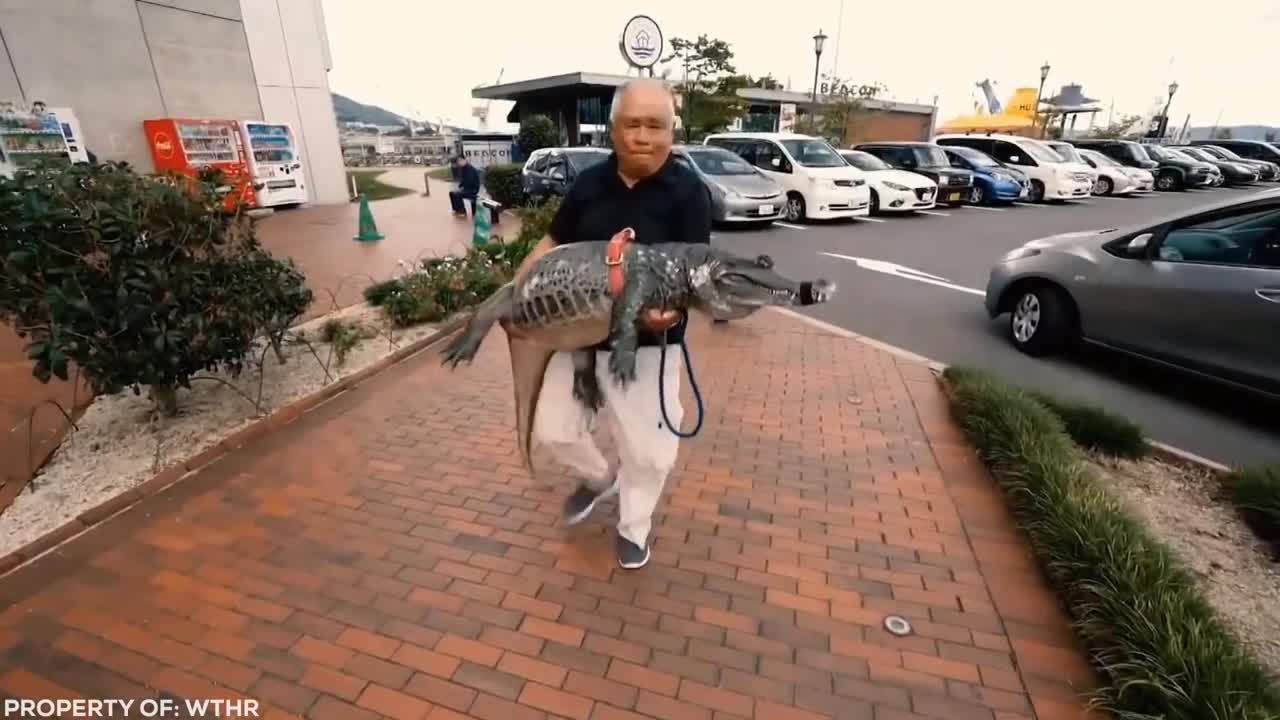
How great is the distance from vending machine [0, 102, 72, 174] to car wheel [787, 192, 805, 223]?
11.6 metres

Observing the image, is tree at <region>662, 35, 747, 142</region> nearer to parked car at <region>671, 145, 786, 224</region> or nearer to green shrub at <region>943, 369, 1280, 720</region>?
parked car at <region>671, 145, 786, 224</region>

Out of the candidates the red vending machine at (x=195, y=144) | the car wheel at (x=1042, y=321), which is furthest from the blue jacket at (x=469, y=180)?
the car wheel at (x=1042, y=321)

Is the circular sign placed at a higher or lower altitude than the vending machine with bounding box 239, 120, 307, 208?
higher

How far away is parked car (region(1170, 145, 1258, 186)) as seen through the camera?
2025 cm

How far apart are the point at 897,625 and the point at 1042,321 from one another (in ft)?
12.7

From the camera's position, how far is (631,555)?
255cm

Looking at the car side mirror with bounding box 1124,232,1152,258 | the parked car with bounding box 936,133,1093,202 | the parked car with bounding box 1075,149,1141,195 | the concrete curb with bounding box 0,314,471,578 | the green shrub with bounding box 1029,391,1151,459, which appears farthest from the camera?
the parked car with bounding box 1075,149,1141,195

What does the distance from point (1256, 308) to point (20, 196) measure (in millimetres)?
6649

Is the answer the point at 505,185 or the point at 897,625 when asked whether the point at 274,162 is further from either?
the point at 897,625

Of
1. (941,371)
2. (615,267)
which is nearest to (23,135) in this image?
(615,267)

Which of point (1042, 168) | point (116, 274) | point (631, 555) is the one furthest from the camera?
point (1042, 168)

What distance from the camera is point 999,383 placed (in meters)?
3.90

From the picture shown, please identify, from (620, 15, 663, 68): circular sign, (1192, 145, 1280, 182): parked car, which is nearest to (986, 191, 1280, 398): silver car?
(620, 15, 663, 68): circular sign

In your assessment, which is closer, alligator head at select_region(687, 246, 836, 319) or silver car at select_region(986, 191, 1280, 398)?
alligator head at select_region(687, 246, 836, 319)
